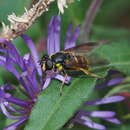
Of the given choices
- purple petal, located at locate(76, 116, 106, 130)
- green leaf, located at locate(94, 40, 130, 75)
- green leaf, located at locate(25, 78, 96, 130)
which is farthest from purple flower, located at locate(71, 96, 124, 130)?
green leaf, located at locate(25, 78, 96, 130)

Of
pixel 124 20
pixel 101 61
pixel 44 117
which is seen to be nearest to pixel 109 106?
pixel 101 61

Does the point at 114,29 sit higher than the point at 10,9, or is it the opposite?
the point at 10,9

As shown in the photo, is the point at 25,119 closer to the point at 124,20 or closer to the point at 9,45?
the point at 9,45

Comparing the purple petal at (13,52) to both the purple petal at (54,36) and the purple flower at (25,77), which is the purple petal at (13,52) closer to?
the purple flower at (25,77)

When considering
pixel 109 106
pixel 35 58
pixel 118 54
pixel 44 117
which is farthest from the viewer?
pixel 109 106

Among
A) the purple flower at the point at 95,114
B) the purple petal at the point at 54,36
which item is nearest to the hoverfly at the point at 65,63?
the purple petal at the point at 54,36

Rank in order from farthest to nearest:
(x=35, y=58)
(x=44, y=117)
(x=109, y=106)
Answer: (x=109, y=106), (x=35, y=58), (x=44, y=117)

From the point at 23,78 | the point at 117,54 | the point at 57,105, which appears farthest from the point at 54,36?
the point at 117,54
